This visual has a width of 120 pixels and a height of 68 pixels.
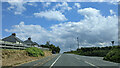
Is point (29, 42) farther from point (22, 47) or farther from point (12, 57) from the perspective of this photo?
point (12, 57)

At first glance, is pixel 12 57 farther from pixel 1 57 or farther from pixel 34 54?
pixel 34 54

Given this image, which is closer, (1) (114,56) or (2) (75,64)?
Answer: (2) (75,64)

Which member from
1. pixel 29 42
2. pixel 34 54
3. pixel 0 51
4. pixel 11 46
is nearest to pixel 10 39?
pixel 29 42

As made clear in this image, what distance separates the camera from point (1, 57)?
52.5 ft

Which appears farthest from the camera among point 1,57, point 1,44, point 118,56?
point 118,56

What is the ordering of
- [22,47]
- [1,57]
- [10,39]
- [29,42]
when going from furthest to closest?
[29,42] < [10,39] < [22,47] < [1,57]

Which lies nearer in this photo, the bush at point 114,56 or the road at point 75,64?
the road at point 75,64

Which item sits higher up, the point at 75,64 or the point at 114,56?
the point at 75,64

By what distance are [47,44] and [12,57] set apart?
310 feet

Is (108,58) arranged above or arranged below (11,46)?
below

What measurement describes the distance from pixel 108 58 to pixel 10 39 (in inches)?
1813

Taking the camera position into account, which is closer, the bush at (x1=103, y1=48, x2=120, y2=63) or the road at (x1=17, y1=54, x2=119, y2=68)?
the road at (x1=17, y1=54, x2=119, y2=68)

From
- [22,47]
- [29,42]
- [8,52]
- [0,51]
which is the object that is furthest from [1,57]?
[29,42]

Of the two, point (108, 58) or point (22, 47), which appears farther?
point (22, 47)
